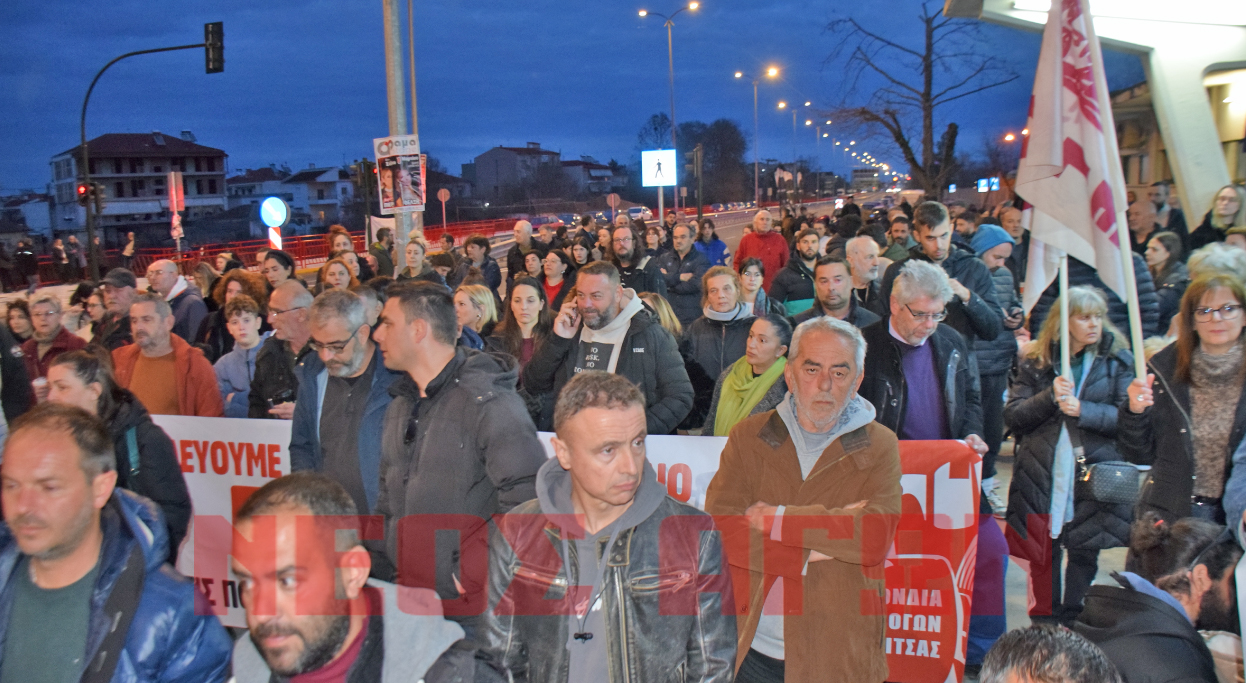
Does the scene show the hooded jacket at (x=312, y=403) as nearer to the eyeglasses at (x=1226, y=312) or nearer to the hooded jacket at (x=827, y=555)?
the hooded jacket at (x=827, y=555)

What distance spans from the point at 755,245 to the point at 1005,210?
3277mm

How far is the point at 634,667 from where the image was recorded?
7.99 feet

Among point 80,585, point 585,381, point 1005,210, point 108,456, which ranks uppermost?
point 1005,210

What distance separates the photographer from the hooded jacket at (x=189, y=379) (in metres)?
5.70

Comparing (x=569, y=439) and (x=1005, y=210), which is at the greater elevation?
(x=1005, y=210)

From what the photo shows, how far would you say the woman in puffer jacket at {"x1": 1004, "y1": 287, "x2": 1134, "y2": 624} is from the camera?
4410 millimetres

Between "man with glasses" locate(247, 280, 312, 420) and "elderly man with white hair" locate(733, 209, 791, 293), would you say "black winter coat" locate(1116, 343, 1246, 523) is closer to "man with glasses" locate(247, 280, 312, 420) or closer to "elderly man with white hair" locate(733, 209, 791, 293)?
"man with glasses" locate(247, 280, 312, 420)

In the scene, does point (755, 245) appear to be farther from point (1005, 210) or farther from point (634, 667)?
point (634, 667)

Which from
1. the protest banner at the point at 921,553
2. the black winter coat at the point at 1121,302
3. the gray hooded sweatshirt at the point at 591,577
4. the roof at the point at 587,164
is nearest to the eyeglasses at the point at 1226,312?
the protest banner at the point at 921,553

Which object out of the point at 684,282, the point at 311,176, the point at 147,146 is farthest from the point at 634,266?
the point at 311,176

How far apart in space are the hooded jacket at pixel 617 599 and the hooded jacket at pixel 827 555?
620mm

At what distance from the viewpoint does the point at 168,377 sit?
5.68 metres

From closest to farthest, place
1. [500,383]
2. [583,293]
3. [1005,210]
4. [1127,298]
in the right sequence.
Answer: [500,383] → [1127,298] → [583,293] → [1005,210]

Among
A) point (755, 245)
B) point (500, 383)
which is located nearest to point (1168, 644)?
point (500, 383)
